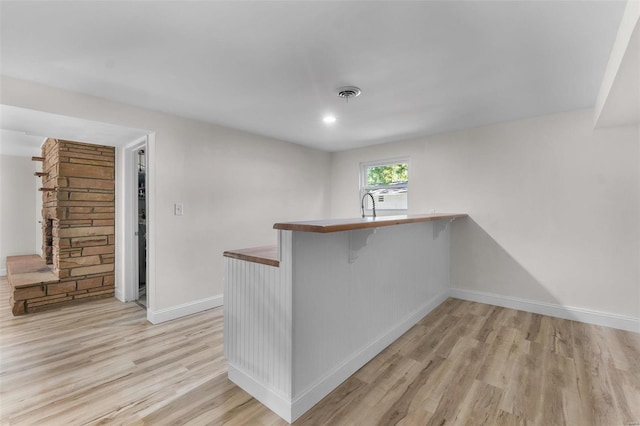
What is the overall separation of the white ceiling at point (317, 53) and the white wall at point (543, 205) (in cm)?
49

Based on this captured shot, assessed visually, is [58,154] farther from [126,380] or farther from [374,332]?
[374,332]

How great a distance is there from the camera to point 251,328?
191cm

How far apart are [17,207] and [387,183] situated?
6777 mm

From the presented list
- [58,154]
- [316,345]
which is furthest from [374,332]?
[58,154]

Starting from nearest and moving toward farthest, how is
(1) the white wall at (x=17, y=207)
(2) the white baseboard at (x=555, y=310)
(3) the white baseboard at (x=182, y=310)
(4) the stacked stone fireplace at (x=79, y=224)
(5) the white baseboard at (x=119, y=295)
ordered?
(2) the white baseboard at (x=555, y=310) < (3) the white baseboard at (x=182, y=310) < (4) the stacked stone fireplace at (x=79, y=224) < (5) the white baseboard at (x=119, y=295) < (1) the white wall at (x=17, y=207)

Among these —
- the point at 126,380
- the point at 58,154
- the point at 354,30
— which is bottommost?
the point at 126,380

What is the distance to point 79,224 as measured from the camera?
3.83 meters

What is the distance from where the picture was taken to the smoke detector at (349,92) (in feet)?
8.16

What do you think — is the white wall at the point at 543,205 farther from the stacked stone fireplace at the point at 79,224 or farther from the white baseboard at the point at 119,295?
the stacked stone fireplace at the point at 79,224

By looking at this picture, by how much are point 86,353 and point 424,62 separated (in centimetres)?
354

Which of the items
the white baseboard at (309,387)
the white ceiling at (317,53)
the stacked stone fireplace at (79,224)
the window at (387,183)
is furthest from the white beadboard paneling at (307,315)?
the stacked stone fireplace at (79,224)

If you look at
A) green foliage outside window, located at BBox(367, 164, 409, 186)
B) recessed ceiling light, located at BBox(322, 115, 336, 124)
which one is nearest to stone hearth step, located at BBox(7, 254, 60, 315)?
recessed ceiling light, located at BBox(322, 115, 336, 124)

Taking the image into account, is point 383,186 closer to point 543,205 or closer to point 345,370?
point 543,205

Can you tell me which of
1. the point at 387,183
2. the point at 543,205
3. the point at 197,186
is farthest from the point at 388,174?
the point at 197,186
